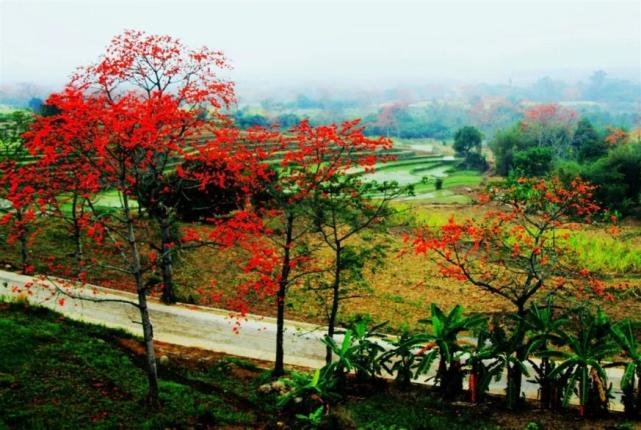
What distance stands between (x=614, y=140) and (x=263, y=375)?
3863 centimetres

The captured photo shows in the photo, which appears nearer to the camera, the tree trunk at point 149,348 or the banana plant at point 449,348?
the tree trunk at point 149,348

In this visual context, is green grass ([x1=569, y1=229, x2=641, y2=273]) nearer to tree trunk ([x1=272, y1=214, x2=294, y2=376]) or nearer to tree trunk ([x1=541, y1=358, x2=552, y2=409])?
tree trunk ([x1=541, y1=358, x2=552, y2=409])

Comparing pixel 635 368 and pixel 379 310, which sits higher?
pixel 635 368

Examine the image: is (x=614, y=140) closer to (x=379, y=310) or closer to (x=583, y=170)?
(x=583, y=170)

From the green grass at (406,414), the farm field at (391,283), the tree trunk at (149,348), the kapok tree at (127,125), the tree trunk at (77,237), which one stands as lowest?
the farm field at (391,283)

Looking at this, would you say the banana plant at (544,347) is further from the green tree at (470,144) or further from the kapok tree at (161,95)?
the green tree at (470,144)

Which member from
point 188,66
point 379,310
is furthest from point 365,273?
point 188,66

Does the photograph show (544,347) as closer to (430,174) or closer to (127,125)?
(127,125)

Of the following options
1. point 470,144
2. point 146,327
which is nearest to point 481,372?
point 146,327

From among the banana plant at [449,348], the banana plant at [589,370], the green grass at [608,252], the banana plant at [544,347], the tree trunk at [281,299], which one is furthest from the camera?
the green grass at [608,252]

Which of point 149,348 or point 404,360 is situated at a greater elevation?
point 149,348

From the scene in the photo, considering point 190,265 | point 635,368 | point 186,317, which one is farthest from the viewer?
point 190,265

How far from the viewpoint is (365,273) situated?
2111cm

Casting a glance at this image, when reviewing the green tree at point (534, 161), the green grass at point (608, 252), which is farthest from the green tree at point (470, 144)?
the green grass at point (608, 252)
